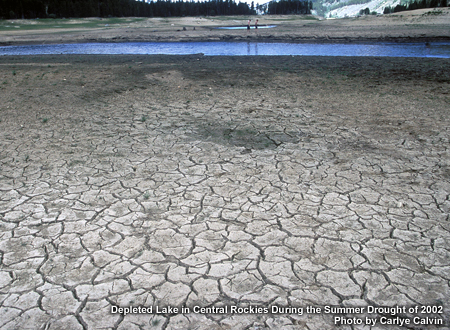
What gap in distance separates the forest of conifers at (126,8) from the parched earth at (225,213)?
210 ft

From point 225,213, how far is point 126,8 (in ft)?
258

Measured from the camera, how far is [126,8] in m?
71.6

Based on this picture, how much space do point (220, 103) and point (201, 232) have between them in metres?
5.33

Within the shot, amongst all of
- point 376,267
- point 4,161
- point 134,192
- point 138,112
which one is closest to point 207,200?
point 134,192

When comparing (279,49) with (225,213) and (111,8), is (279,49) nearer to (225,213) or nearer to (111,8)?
(225,213)

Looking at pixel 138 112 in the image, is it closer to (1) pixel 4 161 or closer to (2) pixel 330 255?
(1) pixel 4 161

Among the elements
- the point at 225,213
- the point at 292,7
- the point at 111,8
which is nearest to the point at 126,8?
the point at 111,8

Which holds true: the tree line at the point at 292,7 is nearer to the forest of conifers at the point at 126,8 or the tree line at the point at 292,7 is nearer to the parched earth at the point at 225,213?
the forest of conifers at the point at 126,8

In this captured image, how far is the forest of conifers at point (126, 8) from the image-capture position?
58.4m

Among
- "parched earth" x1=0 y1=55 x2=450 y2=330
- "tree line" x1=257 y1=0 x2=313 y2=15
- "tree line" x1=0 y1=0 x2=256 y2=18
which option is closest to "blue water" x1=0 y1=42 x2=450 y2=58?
"parched earth" x1=0 y1=55 x2=450 y2=330

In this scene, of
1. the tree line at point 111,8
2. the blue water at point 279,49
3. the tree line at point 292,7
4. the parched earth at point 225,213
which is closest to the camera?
the parched earth at point 225,213

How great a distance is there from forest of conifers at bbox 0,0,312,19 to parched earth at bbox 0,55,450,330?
6388 centimetres

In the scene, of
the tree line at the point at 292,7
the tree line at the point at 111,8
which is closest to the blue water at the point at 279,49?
the tree line at the point at 111,8

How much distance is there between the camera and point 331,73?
11.8m
